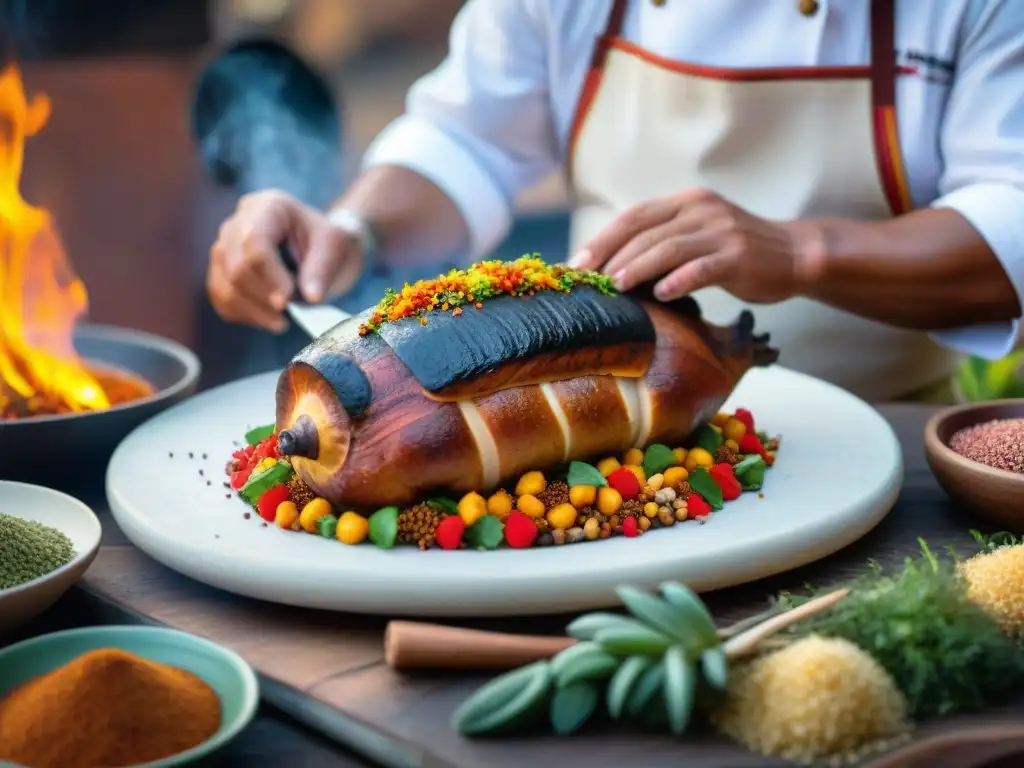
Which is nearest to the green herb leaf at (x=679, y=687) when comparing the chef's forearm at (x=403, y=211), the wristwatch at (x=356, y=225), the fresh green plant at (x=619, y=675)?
the fresh green plant at (x=619, y=675)

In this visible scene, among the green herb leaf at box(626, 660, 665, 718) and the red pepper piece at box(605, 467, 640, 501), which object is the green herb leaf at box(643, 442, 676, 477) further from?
the green herb leaf at box(626, 660, 665, 718)

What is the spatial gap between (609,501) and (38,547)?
0.64 meters

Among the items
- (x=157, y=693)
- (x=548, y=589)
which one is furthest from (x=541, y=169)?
(x=157, y=693)

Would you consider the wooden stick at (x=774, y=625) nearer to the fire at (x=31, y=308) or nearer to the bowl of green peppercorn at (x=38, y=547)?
the bowl of green peppercorn at (x=38, y=547)

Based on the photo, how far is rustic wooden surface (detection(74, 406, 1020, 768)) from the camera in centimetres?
98

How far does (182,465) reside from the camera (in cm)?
155

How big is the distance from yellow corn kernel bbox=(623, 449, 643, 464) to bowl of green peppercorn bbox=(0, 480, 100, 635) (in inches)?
25.8

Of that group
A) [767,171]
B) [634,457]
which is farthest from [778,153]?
[634,457]

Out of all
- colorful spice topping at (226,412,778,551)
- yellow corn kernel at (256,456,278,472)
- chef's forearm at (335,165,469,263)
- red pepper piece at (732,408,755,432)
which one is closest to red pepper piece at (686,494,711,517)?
colorful spice topping at (226,412,778,551)

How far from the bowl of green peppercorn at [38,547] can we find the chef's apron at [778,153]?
4.40ft

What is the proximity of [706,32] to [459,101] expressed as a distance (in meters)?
0.61

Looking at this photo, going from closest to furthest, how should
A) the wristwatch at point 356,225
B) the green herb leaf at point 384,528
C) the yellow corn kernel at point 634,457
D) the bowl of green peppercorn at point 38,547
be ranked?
the bowl of green peppercorn at point 38,547, the green herb leaf at point 384,528, the yellow corn kernel at point 634,457, the wristwatch at point 356,225

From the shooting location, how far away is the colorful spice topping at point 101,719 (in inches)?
36.6

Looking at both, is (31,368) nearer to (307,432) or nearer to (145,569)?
(145,569)
